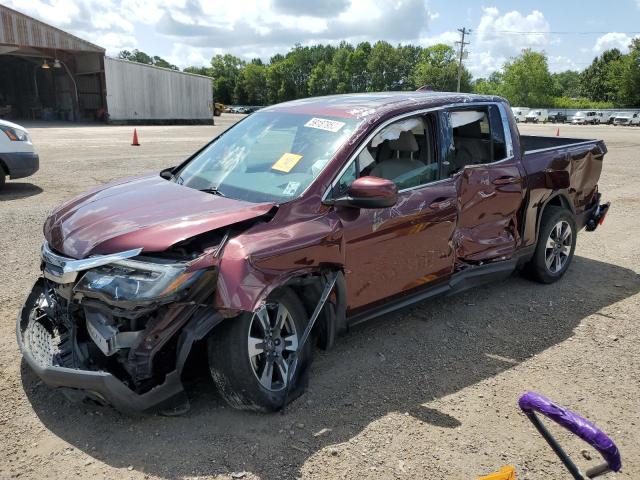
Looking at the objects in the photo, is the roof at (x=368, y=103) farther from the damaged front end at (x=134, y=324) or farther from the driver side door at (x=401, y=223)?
the damaged front end at (x=134, y=324)

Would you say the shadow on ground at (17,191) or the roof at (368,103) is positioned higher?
the roof at (368,103)

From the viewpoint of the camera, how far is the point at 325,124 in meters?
3.81

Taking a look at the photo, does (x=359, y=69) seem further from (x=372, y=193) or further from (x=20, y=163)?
(x=372, y=193)

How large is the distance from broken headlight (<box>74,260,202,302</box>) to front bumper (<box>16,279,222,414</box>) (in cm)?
24

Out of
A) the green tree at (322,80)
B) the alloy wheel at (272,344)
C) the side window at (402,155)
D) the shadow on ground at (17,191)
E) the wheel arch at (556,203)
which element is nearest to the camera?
the alloy wheel at (272,344)

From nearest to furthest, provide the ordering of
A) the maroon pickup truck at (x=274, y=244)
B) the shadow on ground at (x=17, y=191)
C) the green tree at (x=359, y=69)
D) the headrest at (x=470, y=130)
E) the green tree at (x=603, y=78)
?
the maroon pickup truck at (x=274, y=244)
the headrest at (x=470, y=130)
the shadow on ground at (x=17, y=191)
the green tree at (x=603, y=78)
the green tree at (x=359, y=69)

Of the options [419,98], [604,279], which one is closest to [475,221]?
[419,98]

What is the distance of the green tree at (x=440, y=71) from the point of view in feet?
292

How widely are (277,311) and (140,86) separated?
39027 mm

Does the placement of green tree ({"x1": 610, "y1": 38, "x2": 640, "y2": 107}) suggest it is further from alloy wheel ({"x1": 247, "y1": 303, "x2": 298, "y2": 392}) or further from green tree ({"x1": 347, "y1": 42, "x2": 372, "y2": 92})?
alloy wheel ({"x1": 247, "y1": 303, "x2": 298, "y2": 392})

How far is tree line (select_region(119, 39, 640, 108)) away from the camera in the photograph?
8050cm

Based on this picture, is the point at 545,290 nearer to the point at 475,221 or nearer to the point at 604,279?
the point at 604,279

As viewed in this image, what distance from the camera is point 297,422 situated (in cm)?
308

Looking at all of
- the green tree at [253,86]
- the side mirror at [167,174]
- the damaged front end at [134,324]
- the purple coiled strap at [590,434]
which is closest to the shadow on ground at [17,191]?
the side mirror at [167,174]
